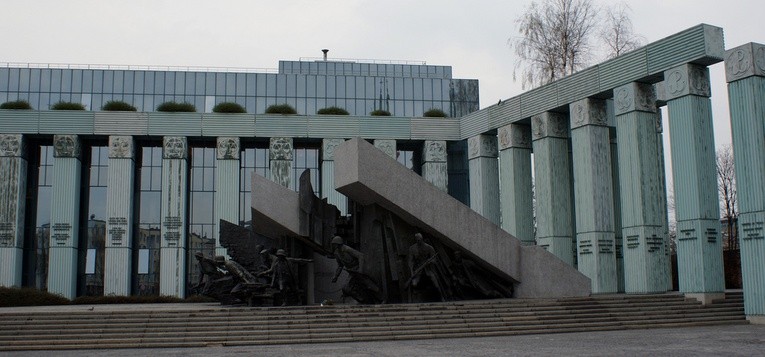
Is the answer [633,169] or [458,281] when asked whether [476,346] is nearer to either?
[458,281]

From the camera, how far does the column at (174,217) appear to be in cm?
3225

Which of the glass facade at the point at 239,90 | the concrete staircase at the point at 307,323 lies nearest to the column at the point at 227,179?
the glass facade at the point at 239,90

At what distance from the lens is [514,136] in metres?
29.2

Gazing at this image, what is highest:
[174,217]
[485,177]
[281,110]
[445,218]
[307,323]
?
[281,110]

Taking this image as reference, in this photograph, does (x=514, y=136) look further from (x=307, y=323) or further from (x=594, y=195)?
(x=307, y=323)

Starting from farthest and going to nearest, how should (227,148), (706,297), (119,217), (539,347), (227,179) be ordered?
(227,148) < (227,179) < (119,217) < (706,297) < (539,347)

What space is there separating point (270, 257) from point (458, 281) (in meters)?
4.56

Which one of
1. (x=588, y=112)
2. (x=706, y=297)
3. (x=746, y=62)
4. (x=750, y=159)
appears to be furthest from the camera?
(x=588, y=112)

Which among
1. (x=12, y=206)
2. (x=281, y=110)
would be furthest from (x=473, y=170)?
(x=12, y=206)

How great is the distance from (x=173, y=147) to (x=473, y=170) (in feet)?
39.9

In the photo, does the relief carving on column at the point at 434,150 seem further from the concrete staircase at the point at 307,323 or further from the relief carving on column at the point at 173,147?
the concrete staircase at the point at 307,323

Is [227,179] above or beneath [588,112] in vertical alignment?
beneath

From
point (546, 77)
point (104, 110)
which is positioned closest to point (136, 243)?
point (104, 110)

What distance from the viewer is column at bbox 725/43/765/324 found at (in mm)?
19062
